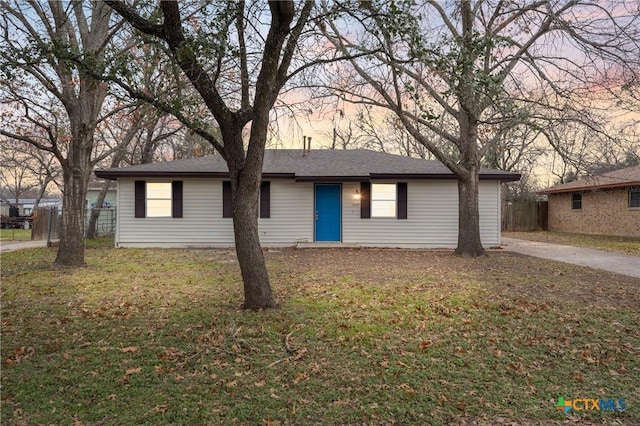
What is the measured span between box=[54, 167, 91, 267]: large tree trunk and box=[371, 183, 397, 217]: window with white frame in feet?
28.4

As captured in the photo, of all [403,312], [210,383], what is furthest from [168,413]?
[403,312]

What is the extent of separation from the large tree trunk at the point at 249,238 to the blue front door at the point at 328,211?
817 cm

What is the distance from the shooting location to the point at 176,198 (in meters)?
13.0

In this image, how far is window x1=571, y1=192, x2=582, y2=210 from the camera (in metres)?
20.9

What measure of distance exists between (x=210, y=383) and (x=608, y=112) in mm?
10401

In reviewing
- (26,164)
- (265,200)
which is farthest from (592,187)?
(26,164)

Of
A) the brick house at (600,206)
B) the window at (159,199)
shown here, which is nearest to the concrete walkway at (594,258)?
the brick house at (600,206)

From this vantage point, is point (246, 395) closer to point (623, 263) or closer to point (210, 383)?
point (210, 383)

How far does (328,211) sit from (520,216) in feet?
50.3

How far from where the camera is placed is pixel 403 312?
521 centimetres

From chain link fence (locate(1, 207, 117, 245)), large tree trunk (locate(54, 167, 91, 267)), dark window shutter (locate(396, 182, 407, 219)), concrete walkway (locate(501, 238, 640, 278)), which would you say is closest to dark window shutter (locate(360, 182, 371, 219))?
dark window shutter (locate(396, 182, 407, 219))

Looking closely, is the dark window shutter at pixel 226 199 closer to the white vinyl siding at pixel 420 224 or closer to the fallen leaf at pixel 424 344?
the white vinyl siding at pixel 420 224

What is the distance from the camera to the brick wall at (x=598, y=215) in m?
17.9

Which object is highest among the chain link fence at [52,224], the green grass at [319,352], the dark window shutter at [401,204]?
the dark window shutter at [401,204]
